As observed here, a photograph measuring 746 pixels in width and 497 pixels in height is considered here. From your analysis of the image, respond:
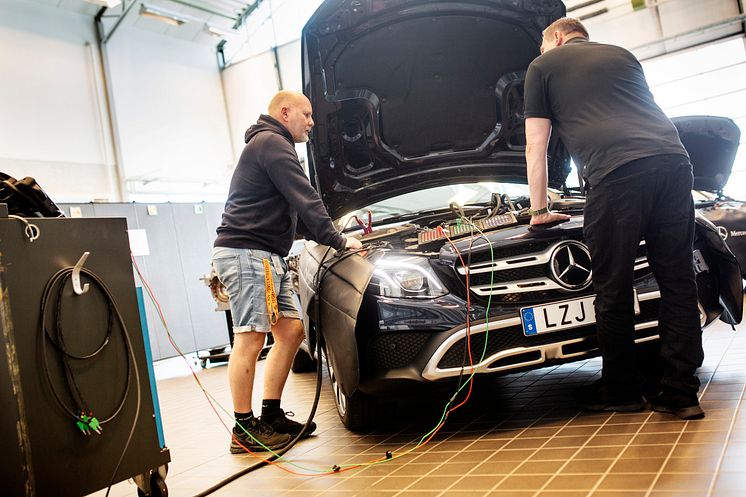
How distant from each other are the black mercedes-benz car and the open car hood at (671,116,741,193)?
0.02 metres

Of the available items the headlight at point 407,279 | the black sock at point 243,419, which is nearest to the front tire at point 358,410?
the black sock at point 243,419

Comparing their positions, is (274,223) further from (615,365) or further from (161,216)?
(161,216)

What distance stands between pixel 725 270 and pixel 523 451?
1.31m

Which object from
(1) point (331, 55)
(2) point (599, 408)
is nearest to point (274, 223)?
(1) point (331, 55)

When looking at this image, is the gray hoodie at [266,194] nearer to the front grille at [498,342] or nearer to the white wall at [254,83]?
the front grille at [498,342]

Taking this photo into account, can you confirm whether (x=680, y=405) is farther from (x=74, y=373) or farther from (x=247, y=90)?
(x=247, y=90)

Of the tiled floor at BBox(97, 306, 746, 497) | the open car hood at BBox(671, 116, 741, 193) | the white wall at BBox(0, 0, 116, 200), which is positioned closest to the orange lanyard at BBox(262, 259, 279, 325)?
the tiled floor at BBox(97, 306, 746, 497)

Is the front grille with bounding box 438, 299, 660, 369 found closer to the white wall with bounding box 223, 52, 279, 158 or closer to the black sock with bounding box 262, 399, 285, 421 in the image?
the black sock with bounding box 262, 399, 285, 421

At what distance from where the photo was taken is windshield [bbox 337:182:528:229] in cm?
376

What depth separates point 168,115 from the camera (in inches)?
492

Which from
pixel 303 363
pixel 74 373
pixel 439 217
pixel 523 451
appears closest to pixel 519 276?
pixel 523 451

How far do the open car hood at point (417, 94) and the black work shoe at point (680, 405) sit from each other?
1.60 meters

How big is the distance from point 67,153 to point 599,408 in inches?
407

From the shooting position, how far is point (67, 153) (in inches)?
424
